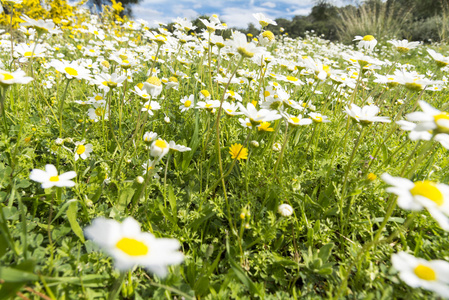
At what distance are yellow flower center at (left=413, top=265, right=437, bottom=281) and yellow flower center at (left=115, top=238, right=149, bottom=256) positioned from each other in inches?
29.9

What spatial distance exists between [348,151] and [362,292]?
41.9 inches

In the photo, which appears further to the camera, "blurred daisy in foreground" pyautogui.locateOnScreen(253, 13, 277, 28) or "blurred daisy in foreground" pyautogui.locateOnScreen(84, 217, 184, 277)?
"blurred daisy in foreground" pyautogui.locateOnScreen(253, 13, 277, 28)

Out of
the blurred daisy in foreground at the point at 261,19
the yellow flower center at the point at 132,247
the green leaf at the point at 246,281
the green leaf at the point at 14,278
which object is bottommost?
the green leaf at the point at 246,281

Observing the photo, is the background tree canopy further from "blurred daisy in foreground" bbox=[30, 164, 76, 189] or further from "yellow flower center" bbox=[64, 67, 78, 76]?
"blurred daisy in foreground" bbox=[30, 164, 76, 189]

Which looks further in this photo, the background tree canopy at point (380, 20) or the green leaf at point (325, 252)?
the background tree canopy at point (380, 20)

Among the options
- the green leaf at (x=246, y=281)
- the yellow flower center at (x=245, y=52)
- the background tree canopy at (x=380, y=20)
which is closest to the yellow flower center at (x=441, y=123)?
the yellow flower center at (x=245, y=52)

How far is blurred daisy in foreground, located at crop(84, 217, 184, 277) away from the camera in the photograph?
59cm

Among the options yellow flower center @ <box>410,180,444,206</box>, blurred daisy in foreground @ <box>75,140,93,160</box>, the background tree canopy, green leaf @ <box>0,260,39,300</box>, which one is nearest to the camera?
green leaf @ <box>0,260,39,300</box>

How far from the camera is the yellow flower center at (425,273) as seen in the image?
0.75 m

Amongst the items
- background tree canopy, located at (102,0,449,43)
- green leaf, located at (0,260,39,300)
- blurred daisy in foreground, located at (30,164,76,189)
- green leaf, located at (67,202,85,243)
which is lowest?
green leaf, located at (67,202,85,243)

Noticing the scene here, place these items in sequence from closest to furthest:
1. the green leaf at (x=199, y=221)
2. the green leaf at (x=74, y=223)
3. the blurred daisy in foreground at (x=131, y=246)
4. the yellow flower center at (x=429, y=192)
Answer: the blurred daisy in foreground at (x=131, y=246) → the yellow flower center at (x=429, y=192) → the green leaf at (x=74, y=223) → the green leaf at (x=199, y=221)

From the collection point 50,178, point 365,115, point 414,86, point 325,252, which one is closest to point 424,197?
point 325,252

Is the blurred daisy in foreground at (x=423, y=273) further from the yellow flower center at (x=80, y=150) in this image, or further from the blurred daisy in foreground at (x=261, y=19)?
the blurred daisy in foreground at (x=261, y=19)

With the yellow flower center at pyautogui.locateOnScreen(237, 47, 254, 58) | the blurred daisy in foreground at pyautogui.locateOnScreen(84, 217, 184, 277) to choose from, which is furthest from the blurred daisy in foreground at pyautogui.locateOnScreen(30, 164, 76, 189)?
the yellow flower center at pyautogui.locateOnScreen(237, 47, 254, 58)
